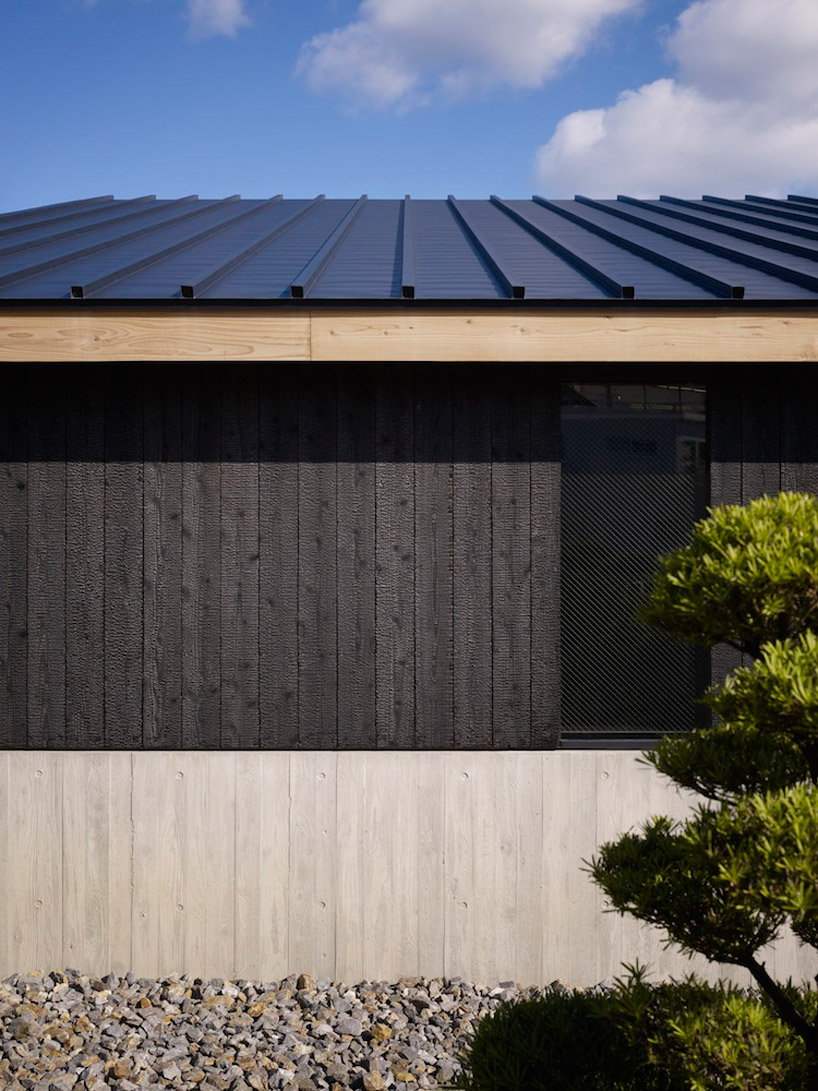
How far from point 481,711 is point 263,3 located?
8.27 m

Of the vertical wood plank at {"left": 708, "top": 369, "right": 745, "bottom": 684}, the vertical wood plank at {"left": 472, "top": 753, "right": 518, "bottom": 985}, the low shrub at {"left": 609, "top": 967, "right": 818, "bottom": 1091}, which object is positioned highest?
the vertical wood plank at {"left": 708, "top": 369, "right": 745, "bottom": 684}

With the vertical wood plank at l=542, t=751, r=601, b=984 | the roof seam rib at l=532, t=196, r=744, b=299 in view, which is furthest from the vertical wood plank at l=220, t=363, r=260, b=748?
the roof seam rib at l=532, t=196, r=744, b=299

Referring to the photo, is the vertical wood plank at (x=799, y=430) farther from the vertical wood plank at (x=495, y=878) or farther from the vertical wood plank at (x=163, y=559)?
the vertical wood plank at (x=163, y=559)

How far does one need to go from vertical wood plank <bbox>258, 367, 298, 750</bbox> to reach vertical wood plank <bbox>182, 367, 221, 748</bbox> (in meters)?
0.23

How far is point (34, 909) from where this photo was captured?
4.25 meters

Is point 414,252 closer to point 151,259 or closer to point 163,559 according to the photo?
point 151,259

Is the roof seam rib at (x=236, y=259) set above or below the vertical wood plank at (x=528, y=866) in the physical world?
above

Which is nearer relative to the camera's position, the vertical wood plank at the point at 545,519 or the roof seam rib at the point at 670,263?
the roof seam rib at the point at 670,263

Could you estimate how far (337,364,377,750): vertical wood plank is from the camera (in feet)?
14.1

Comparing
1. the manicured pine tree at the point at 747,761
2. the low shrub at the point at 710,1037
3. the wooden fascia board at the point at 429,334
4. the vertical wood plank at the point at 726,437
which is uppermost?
the wooden fascia board at the point at 429,334

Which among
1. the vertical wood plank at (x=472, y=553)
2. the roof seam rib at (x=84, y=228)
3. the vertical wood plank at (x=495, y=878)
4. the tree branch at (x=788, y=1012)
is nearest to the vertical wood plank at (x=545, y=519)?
the vertical wood plank at (x=472, y=553)

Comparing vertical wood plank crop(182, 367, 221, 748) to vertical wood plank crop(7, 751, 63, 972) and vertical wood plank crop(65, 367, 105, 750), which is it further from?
vertical wood plank crop(7, 751, 63, 972)

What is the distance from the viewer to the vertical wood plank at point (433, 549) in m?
4.29

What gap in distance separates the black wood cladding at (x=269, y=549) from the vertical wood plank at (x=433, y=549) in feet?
0.04
